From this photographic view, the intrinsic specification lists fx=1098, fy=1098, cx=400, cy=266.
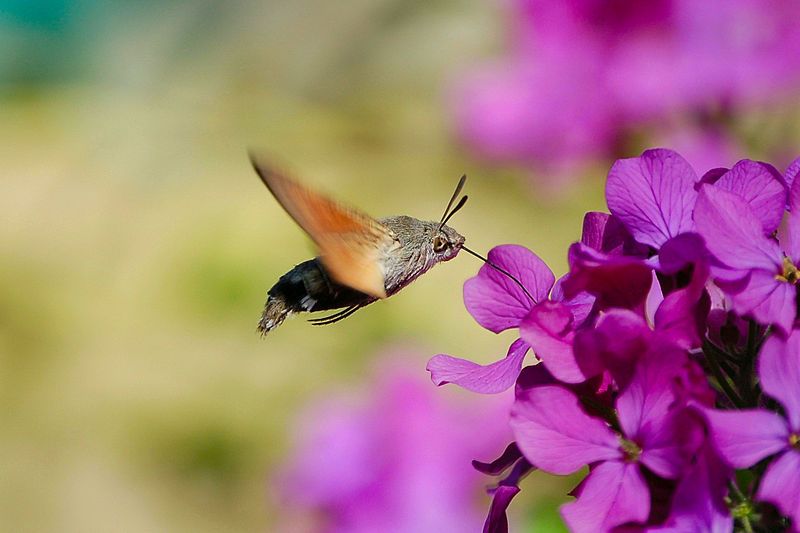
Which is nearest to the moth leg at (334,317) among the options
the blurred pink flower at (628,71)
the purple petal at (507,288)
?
the purple petal at (507,288)

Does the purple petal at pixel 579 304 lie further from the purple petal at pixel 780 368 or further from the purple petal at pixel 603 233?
the purple petal at pixel 780 368

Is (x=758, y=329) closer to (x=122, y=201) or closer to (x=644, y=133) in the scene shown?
(x=644, y=133)

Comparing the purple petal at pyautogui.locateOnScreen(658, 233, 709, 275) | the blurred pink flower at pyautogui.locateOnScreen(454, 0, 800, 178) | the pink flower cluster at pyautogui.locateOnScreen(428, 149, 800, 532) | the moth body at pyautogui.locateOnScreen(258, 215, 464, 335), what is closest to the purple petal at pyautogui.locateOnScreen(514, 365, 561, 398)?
the pink flower cluster at pyautogui.locateOnScreen(428, 149, 800, 532)

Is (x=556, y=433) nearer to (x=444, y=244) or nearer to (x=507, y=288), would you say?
(x=507, y=288)

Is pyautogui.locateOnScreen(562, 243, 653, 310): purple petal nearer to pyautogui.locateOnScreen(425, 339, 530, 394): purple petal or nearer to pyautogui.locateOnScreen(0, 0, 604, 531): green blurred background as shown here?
pyautogui.locateOnScreen(425, 339, 530, 394): purple petal

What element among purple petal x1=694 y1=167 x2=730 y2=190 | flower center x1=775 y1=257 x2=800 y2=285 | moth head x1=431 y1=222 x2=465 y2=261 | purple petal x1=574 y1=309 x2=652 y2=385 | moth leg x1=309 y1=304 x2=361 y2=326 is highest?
moth head x1=431 y1=222 x2=465 y2=261

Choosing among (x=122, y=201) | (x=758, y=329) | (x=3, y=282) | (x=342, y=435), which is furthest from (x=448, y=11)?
(x=758, y=329)
